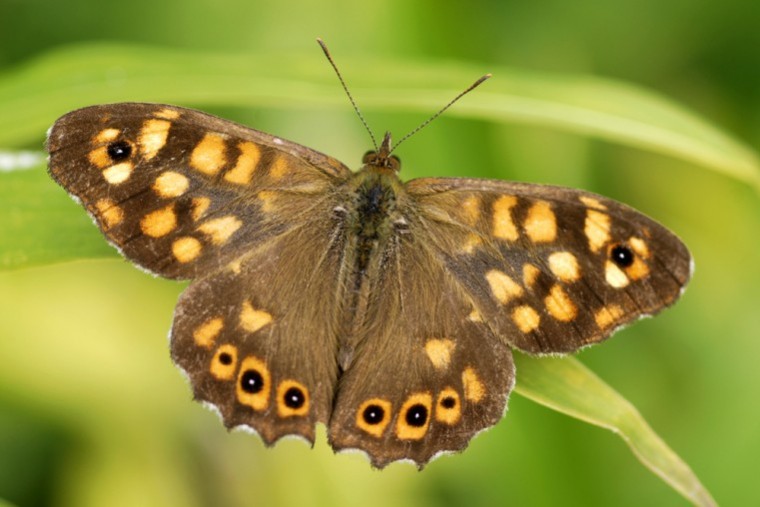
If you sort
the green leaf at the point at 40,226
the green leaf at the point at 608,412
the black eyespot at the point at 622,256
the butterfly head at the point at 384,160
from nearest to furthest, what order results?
the green leaf at the point at 608,412, the black eyespot at the point at 622,256, the green leaf at the point at 40,226, the butterfly head at the point at 384,160

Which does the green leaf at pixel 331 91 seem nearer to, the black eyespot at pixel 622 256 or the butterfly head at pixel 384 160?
the butterfly head at pixel 384 160

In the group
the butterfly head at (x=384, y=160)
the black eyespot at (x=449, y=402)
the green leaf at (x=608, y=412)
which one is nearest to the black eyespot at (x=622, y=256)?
the green leaf at (x=608, y=412)

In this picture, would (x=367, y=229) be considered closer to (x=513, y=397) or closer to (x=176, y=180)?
(x=176, y=180)

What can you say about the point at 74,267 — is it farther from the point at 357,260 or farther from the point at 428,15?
the point at 428,15

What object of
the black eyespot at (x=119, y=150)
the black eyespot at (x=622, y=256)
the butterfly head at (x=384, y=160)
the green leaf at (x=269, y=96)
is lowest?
the black eyespot at (x=622, y=256)

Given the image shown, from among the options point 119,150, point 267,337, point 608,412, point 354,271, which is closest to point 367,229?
point 354,271
